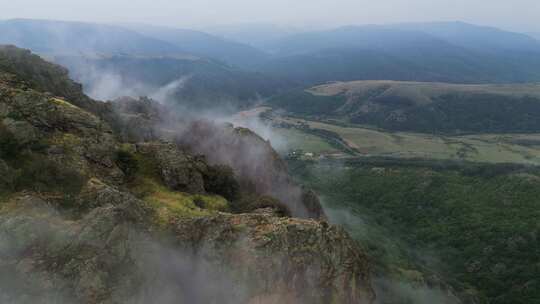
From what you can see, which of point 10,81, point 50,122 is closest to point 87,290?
point 50,122

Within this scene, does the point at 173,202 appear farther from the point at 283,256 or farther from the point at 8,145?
the point at 8,145

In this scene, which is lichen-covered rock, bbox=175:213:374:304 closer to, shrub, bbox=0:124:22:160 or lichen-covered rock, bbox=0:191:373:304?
lichen-covered rock, bbox=0:191:373:304

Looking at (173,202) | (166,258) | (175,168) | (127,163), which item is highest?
(127,163)

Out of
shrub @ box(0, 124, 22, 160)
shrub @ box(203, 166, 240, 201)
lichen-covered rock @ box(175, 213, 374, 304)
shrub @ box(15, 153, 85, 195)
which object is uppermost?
shrub @ box(0, 124, 22, 160)

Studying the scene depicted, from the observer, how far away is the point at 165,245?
93.9 feet

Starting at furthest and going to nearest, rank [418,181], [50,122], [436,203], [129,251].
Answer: [418,181], [436,203], [50,122], [129,251]

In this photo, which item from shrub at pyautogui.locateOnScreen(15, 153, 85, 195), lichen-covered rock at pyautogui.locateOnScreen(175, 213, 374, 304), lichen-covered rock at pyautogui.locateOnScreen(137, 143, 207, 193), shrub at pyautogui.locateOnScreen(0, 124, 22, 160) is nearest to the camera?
lichen-covered rock at pyautogui.locateOnScreen(175, 213, 374, 304)

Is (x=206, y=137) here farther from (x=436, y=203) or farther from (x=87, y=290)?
(x=436, y=203)

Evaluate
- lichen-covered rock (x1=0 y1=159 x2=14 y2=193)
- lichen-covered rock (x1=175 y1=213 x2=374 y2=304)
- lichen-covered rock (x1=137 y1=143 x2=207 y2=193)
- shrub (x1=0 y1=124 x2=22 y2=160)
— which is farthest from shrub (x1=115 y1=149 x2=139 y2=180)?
lichen-covered rock (x1=175 y1=213 x2=374 y2=304)

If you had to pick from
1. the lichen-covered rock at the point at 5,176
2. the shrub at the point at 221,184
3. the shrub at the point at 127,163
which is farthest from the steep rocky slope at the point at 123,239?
the shrub at the point at 221,184

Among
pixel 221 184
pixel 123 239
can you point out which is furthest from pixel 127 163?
pixel 123 239

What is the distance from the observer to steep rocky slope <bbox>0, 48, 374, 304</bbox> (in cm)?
2420

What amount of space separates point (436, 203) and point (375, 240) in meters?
43.0

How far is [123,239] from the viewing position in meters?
26.7
